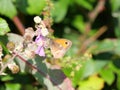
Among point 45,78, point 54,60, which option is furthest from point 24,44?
point 54,60

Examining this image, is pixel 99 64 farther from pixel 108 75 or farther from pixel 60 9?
pixel 60 9

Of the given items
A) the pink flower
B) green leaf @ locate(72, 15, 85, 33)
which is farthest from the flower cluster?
green leaf @ locate(72, 15, 85, 33)

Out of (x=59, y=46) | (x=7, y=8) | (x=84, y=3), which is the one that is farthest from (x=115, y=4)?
(x=59, y=46)

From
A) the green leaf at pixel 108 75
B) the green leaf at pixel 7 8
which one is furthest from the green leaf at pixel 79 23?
the green leaf at pixel 7 8

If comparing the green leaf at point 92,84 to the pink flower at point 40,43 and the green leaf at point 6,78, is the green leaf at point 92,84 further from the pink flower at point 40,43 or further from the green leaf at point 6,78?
the pink flower at point 40,43

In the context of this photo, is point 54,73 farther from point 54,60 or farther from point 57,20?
point 57,20

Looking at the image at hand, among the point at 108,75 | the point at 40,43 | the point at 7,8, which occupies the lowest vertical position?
the point at 40,43

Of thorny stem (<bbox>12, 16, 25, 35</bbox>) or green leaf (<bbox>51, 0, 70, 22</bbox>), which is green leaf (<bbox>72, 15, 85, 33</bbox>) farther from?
thorny stem (<bbox>12, 16, 25, 35</bbox>)
